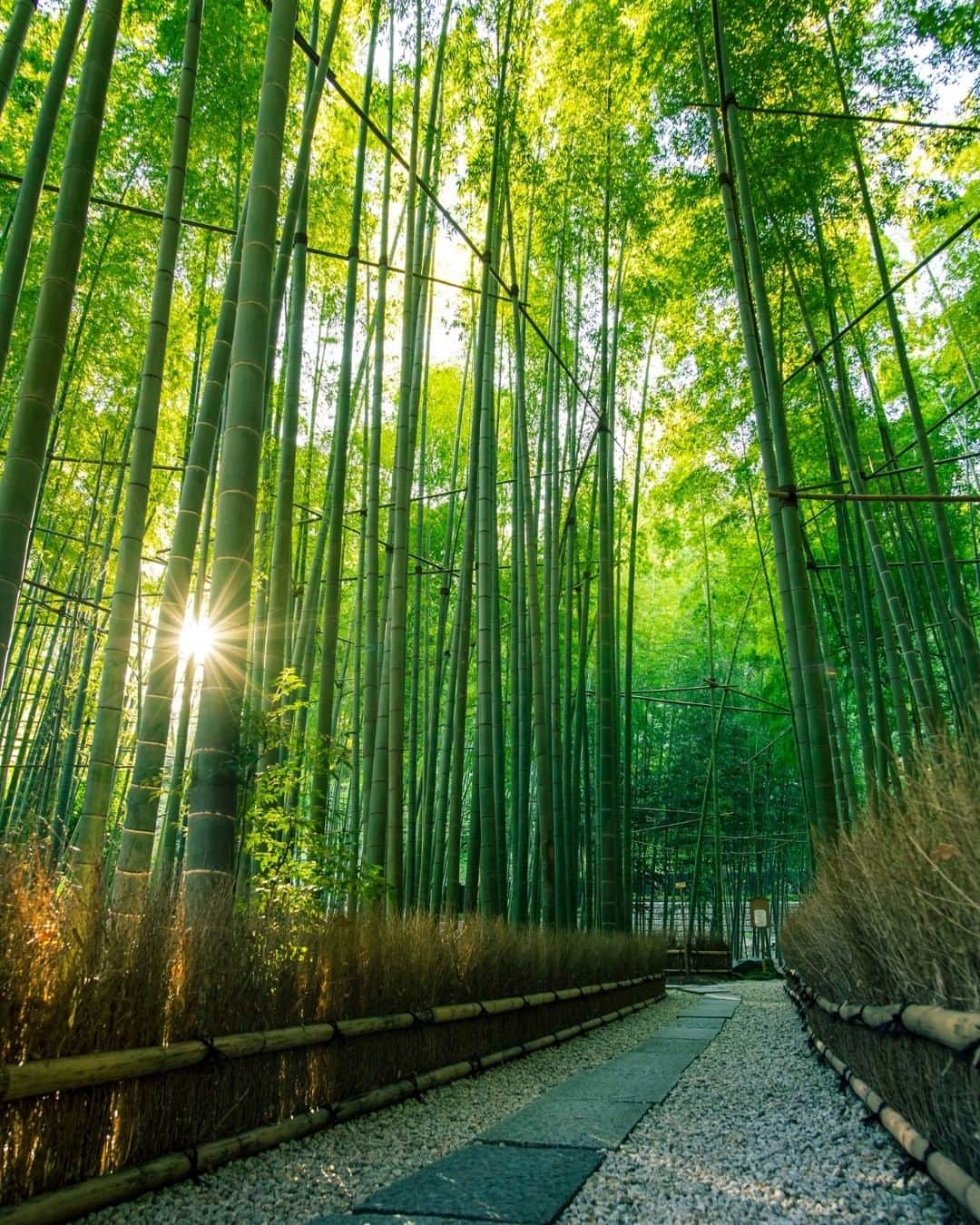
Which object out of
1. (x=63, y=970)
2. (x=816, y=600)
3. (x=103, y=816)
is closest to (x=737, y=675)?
(x=816, y=600)

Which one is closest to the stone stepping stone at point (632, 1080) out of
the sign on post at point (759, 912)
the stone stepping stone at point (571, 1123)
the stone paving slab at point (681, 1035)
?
the stone stepping stone at point (571, 1123)

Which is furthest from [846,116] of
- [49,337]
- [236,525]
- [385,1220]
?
[385,1220]

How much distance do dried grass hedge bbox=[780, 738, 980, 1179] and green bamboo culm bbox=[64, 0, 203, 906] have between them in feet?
7.36

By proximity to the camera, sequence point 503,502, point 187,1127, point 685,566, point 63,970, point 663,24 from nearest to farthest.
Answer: point 63,970 → point 187,1127 → point 663,24 → point 503,502 → point 685,566

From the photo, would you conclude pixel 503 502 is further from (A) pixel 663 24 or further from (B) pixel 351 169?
(A) pixel 663 24

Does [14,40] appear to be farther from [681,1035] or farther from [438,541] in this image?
[438,541]

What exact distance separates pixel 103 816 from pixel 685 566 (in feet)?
38.1

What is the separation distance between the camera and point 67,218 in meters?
2.48

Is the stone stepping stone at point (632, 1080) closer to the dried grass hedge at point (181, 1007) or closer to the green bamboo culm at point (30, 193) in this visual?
the dried grass hedge at point (181, 1007)

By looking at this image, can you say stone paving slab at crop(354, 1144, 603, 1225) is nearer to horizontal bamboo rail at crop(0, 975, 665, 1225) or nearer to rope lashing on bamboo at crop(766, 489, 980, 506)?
horizontal bamboo rail at crop(0, 975, 665, 1225)

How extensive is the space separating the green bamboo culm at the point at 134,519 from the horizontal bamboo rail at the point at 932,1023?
224 centimetres

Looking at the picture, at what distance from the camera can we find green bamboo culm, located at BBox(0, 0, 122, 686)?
7.16 ft

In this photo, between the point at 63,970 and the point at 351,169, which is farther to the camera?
the point at 351,169

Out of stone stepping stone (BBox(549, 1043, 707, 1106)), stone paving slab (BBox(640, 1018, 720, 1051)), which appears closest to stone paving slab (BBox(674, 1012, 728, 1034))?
stone paving slab (BBox(640, 1018, 720, 1051))
